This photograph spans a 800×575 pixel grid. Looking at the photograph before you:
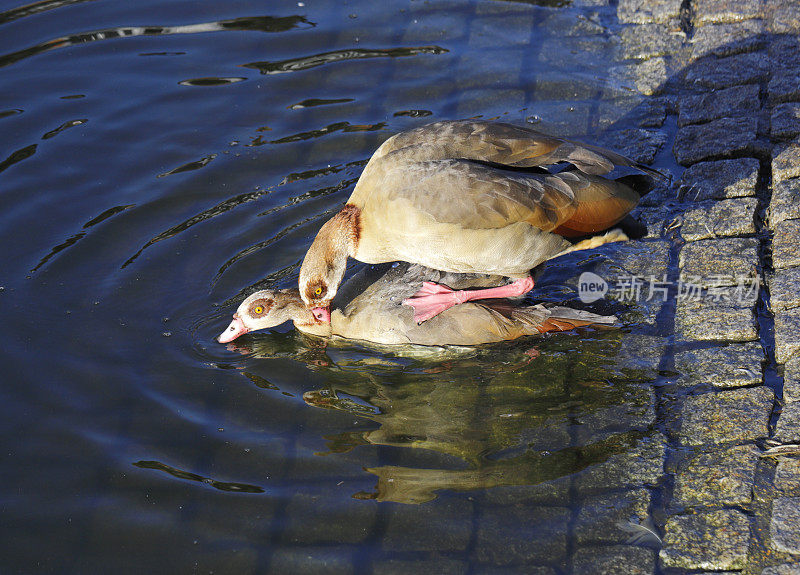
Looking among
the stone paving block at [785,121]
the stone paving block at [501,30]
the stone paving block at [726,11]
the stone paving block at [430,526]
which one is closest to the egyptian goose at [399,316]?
the stone paving block at [430,526]

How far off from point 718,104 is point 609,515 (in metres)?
4.35

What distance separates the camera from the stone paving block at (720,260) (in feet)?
18.2

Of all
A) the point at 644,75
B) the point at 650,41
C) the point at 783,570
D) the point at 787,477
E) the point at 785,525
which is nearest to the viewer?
the point at 783,570

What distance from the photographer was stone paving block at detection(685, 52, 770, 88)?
7.30m

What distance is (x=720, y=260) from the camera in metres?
5.69

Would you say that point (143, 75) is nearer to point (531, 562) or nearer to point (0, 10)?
point (0, 10)

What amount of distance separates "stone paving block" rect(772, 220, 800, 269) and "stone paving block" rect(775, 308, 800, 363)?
0.48 meters

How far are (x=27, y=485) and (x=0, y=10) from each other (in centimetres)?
673

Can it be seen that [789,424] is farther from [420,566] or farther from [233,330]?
[233,330]

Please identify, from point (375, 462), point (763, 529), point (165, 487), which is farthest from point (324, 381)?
point (763, 529)

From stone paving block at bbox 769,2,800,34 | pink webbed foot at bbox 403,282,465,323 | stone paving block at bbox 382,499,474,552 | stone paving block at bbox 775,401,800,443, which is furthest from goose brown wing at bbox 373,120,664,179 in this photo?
stone paving block at bbox 769,2,800,34

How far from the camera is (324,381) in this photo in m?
5.40

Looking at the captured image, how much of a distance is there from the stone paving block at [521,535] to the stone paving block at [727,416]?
0.91 m

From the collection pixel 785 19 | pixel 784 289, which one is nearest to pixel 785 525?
pixel 784 289
